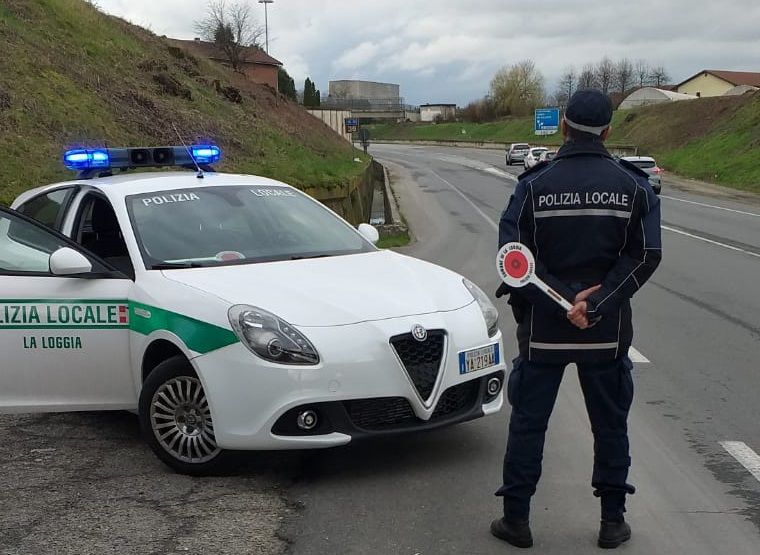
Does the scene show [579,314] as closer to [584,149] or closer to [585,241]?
[585,241]

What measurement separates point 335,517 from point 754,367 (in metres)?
4.45

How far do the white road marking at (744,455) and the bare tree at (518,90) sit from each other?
123388mm

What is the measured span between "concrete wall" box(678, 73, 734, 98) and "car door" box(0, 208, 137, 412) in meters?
114

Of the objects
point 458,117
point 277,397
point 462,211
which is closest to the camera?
point 277,397

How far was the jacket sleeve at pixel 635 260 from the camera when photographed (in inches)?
146

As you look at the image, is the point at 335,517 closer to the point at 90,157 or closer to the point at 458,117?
the point at 90,157

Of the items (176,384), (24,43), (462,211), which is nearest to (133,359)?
(176,384)

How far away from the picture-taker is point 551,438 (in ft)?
18.4

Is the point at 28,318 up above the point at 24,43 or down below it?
below

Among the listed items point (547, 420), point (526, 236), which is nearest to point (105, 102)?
point (526, 236)

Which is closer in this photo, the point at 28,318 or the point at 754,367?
the point at 28,318

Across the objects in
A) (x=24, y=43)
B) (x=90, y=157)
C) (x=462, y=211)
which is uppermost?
(x=24, y=43)

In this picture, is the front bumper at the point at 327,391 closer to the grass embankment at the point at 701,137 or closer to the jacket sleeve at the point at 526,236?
the jacket sleeve at the point at 526,236

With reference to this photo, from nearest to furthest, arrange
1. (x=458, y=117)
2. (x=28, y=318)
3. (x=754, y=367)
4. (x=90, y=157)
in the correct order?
1. (x=28, y=318)
2. (x=90, y=157)
3. (x=754, y=367)
4. (x=458, y=117)
